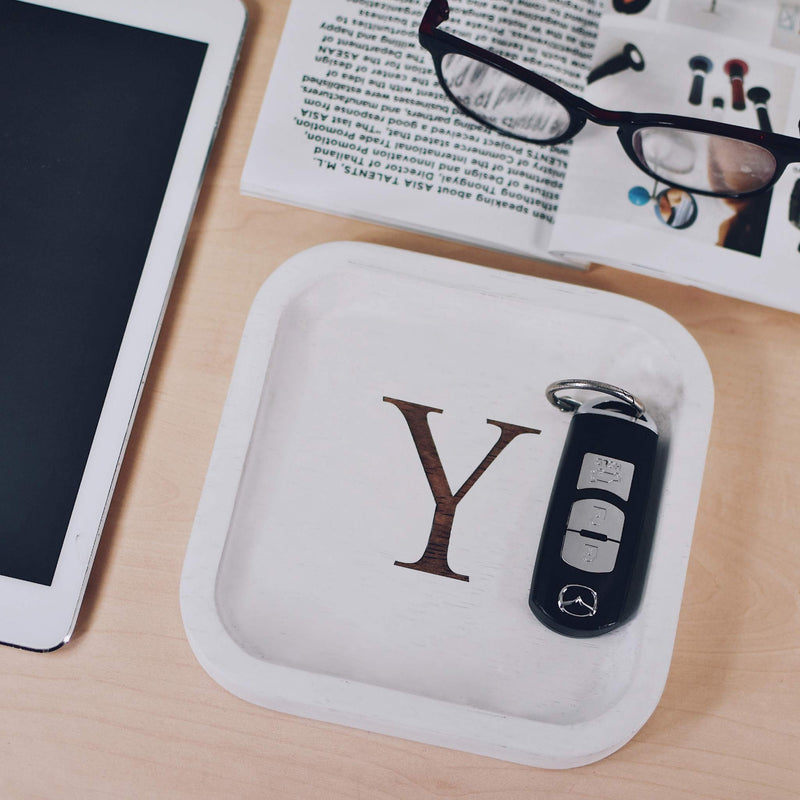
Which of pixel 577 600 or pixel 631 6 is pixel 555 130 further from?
pixel 577 600

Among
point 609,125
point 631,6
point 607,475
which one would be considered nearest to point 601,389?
point 607,475

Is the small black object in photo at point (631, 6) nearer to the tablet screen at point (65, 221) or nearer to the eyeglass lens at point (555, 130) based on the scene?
the eyeglass lens at point (555, 130)

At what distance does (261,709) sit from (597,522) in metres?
0.22

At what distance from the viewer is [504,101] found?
465 millimetres

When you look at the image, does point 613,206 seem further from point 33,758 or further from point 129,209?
point 33,758

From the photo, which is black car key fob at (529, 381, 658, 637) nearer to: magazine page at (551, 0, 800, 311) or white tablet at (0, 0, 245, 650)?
magazine page at (551, 0, 800, 311)

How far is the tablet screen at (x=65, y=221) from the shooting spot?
16.3 inches

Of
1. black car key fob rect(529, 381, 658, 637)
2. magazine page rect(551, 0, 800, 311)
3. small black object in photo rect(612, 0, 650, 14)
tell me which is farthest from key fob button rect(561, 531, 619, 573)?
small black object in photo rect(612, 0, 650, 14)

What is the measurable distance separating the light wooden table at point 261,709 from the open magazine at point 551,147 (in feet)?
0.09

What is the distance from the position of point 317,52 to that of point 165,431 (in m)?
0.27

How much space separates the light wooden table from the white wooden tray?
0.09ft

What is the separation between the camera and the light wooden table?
0.40 m

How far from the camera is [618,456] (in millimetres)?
393

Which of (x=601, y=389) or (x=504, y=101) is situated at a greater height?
(x=504, y=101)
